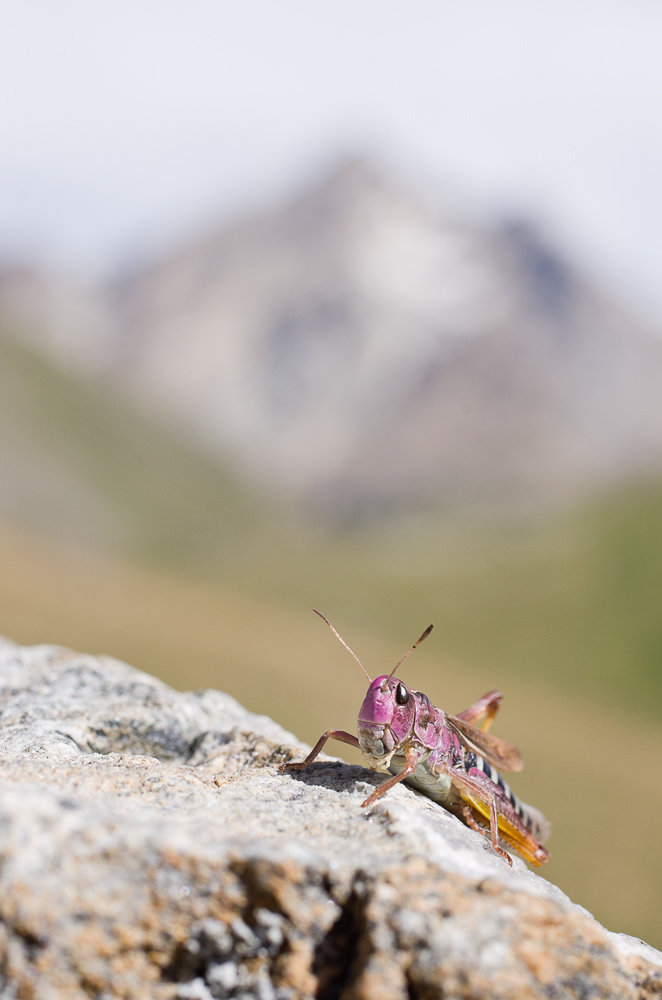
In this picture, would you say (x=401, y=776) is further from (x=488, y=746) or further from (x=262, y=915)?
(x=488, y=746)

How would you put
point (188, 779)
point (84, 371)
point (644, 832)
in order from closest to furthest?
point (188, 779)
point (644, 832)
point (84, 371)

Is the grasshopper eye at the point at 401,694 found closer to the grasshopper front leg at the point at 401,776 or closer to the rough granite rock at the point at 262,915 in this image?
the grasshopper front leg at the point at 401,776

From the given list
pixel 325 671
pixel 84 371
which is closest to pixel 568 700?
pixel 325 671

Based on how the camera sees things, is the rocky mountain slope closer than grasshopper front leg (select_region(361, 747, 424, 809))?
No

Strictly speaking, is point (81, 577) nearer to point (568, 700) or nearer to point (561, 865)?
point (568, 700)

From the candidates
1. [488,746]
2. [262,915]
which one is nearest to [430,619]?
[488,746]

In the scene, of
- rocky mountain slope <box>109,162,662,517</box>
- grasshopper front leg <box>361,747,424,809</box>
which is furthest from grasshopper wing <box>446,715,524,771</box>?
rocky mountain slope <box>109,162,662,517</box>

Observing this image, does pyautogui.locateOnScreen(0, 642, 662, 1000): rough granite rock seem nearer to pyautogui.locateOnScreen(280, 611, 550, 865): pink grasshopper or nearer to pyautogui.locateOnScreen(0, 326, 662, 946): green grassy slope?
pyautogui.locateOnScreen(280, 611, 550, 865): pink grasshopper

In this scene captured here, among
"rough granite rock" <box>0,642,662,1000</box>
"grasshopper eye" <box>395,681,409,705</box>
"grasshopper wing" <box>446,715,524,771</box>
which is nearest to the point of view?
"rough granite rock" <box>0,642,662,1000</box>
